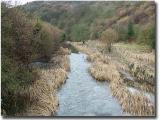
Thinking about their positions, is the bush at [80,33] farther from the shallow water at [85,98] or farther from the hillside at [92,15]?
the shallow water at [85,98]

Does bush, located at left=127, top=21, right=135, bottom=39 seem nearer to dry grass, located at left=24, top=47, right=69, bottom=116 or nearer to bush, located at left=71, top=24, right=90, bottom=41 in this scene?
bush, located at left=71, top=24, right=90, bottom=41

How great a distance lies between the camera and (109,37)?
7324 mm

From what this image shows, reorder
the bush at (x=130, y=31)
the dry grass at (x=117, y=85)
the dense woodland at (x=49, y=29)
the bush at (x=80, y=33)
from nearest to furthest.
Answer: the dry grass at (x=117, y=85)
the dense woodland at (x=49, y=29)
the bush at (x=130, y=31)
the bush at (x=80, y=33)

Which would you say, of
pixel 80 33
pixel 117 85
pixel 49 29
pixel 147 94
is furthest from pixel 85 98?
pixel 49 29

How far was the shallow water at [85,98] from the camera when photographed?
6980 millimetres

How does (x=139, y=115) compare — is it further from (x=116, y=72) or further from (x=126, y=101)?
(x=116, y=72)

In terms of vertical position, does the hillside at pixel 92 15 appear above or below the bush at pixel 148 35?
above

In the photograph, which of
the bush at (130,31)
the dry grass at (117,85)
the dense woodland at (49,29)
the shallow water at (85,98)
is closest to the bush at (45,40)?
the dense woodland at (49,29)

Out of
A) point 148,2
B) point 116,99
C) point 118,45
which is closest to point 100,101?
point 116,99

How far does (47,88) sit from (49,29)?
2.49 feet

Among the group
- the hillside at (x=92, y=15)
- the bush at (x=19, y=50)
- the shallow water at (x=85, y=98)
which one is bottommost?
the shallow water at (x=85, y=98)

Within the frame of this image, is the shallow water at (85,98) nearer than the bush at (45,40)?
Yes

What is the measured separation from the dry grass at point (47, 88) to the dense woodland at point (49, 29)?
0.09 metres

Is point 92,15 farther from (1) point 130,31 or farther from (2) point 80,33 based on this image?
(1) point 130,31
